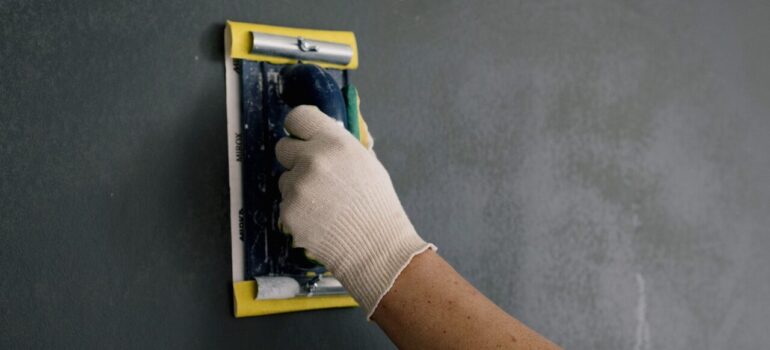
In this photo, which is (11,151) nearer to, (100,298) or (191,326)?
(100,298)

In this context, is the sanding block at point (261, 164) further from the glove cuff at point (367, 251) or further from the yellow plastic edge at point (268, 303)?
the glove cuff at point (367, 251)

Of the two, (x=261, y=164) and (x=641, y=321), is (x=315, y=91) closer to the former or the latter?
(x=261, y=164)

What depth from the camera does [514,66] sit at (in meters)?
1.21

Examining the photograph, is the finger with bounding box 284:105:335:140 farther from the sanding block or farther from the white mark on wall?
the white mark on wall

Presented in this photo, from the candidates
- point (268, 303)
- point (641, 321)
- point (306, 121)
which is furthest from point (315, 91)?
point (641, 321)

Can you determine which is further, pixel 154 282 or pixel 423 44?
pixel 423 44

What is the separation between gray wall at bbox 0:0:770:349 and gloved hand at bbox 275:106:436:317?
0.64ft

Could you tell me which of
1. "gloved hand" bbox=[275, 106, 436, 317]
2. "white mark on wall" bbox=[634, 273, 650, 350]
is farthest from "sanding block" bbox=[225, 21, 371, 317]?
"white mark on wall" bbox=[634, 273, 650, 350]

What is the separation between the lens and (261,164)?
995mm

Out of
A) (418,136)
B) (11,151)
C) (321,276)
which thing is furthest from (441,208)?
(11,151)

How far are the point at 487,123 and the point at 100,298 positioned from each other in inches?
26.0

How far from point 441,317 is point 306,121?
297 millimetres

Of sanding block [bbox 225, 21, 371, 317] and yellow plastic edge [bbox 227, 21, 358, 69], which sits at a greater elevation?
yellow plastic edge [bbox 227, 21, 358, 69]

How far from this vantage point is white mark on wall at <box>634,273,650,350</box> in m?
1.29
